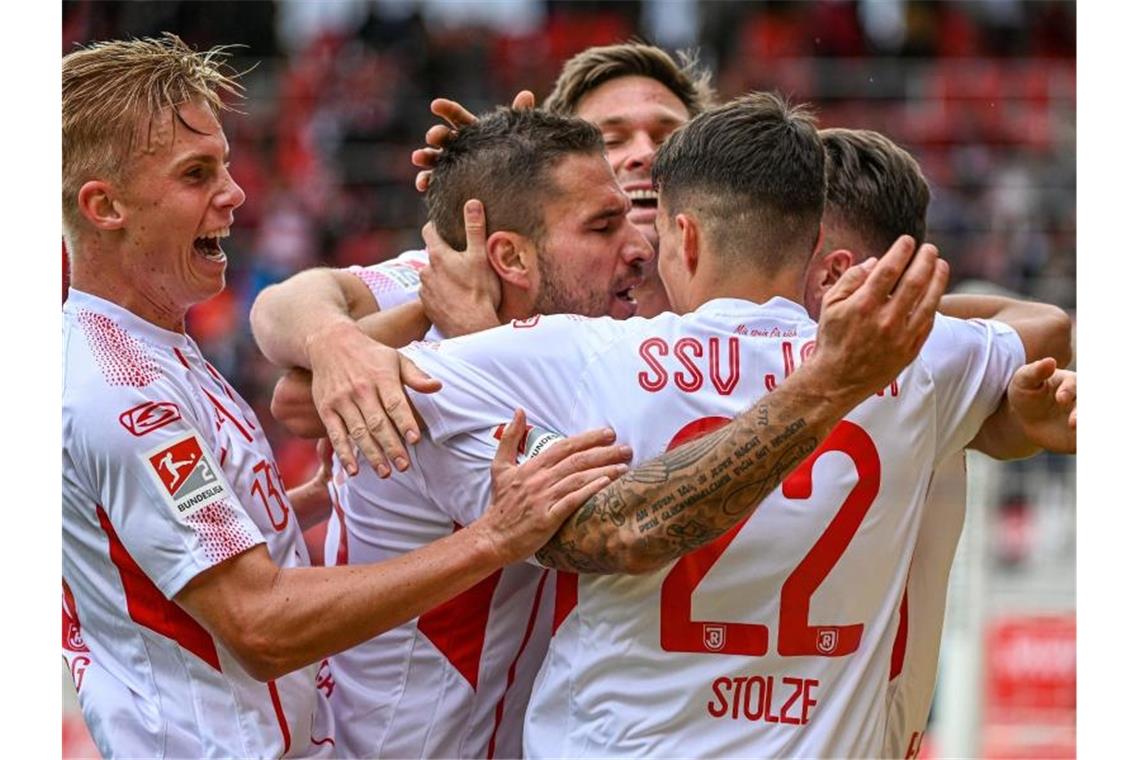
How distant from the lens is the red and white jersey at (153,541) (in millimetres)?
3789

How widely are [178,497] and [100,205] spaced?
84 centimetres

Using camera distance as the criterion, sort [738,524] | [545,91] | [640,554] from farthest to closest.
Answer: [545,91], [738,524], [640,554]

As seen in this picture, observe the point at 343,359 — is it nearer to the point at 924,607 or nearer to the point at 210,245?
the point at 210,245

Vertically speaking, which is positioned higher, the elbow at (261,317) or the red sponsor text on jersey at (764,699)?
the elbow at (261,317)

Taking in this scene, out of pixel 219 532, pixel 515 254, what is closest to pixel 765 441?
pixel 515 254

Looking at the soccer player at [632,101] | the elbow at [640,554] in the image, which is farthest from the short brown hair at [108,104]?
the soccer player at [632,101]

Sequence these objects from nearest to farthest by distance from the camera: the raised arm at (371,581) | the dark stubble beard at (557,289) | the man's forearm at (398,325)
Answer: the raised arm at (371,581) → the dark stubble beard at (557,289) → the man's forearm at (398,325)

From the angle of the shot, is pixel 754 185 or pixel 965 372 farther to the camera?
pixel 965 372

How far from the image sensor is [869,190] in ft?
14.4

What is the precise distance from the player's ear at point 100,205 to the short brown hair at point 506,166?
93 centimetres

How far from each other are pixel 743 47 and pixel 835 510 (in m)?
15.6

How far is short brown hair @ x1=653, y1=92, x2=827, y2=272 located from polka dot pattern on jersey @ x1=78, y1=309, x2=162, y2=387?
1382 millimetres

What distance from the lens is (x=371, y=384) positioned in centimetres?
388

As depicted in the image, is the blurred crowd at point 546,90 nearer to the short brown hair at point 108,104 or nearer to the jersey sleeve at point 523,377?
the short brown hair at point 108,104
